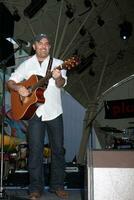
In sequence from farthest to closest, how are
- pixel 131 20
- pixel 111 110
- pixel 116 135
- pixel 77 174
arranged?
pixel 111 110
pixel 131 20
pixel 116 135
pixel 77 174

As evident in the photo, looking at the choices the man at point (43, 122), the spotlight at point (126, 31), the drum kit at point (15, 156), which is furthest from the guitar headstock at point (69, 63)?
the spotlight at point (126, 31)

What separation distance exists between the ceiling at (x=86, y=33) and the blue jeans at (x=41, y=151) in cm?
752

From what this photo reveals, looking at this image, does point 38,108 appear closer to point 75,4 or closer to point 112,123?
point 75,4

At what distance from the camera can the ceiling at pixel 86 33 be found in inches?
546

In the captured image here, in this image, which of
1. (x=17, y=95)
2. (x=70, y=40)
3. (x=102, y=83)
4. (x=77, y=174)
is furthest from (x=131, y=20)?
(x=17, y=95)

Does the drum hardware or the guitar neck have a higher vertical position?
the guitar neck

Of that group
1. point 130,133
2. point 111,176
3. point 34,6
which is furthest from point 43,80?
point 130,133

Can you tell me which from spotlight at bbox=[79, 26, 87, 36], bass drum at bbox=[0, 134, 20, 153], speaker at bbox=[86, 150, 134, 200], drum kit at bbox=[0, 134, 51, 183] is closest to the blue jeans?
speaker at bbox=[86, 150, 134, 200]

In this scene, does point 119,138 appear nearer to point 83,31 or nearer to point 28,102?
point 83,31

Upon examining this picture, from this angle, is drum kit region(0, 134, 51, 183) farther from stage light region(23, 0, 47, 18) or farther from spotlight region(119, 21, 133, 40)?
spotlight region(119, 21, 133, 40)

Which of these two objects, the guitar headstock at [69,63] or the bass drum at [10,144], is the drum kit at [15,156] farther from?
the guitar headstock at [69,63]

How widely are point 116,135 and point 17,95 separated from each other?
6.88 metres

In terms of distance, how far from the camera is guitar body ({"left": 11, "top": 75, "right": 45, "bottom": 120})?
4309 millimetres

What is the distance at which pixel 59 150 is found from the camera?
459 centimetres
